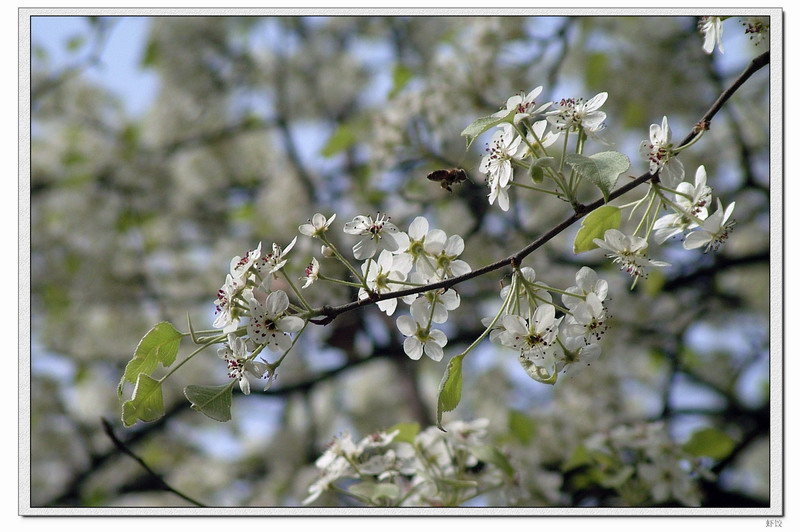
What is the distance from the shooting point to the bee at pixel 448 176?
1079mm

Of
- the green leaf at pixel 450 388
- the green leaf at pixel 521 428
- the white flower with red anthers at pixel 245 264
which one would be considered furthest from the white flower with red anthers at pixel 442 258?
the green leaf at pixel 521 428

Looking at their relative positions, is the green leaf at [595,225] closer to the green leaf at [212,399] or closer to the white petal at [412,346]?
the white petal at [412,346]

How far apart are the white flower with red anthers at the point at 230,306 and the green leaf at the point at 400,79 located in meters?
2.27

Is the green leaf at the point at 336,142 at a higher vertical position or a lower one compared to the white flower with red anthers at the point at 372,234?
higher

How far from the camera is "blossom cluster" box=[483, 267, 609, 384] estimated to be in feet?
3.42

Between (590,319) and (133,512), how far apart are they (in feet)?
3.67

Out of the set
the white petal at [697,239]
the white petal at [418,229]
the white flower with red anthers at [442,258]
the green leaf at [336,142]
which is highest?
the green leaf at [336,142]

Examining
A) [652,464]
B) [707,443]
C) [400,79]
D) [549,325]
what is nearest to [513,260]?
[549,325]

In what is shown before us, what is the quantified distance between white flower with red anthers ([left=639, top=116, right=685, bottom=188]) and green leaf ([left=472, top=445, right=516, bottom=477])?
79 cm

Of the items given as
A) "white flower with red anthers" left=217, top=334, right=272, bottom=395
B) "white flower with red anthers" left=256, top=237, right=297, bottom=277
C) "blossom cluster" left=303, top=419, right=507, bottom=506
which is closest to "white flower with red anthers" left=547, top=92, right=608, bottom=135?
"white flower with red anthers" left=256, top=237, right=297, bottom=277

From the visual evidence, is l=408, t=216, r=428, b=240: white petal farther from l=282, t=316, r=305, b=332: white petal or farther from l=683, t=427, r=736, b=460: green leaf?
l=683, t=427, r=736, b=460: green leaf

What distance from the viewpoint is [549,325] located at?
1.04 metres

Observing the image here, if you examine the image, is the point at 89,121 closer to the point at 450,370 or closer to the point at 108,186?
the point at 108,186

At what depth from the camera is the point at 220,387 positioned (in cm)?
106
